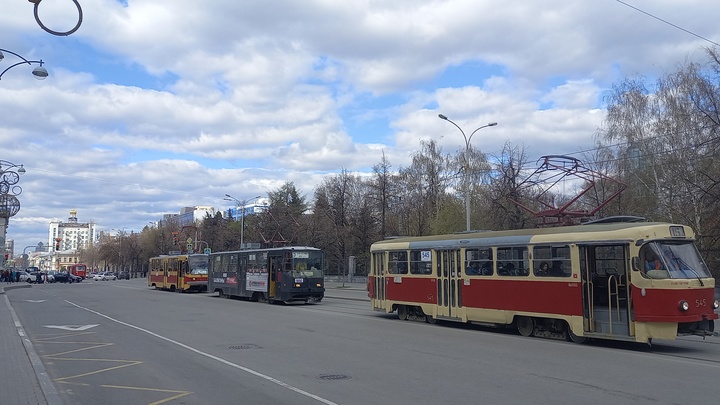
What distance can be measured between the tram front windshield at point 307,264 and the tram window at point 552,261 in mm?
15732

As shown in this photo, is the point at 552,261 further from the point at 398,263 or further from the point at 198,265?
the point at 198,265

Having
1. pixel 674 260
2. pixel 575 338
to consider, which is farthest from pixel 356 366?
pixel 674 260

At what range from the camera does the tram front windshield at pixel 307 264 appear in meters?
30.0

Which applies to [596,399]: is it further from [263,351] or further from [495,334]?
[495,334]

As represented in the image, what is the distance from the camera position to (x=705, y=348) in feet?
46.9

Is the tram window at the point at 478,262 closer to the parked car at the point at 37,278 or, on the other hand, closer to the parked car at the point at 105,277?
the parked car at the point at 37,278

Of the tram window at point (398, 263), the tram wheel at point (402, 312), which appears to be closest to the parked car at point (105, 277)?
the tram window at point (398, 263)

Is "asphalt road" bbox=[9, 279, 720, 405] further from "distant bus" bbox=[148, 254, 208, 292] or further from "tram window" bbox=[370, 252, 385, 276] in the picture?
"distant bus" bbox=[148, 254, 208, 292]

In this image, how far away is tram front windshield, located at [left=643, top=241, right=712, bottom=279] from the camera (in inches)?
544

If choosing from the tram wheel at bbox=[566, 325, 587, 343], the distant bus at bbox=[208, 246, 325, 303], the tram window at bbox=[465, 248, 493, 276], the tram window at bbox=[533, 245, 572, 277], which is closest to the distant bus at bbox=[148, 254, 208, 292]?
the distant bus at bbox=[208, 246, 325, 303]

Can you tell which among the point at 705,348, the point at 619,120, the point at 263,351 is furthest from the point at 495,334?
the point at 619,120

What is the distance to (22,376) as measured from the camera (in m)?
10.4

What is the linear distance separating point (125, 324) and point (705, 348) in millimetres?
17383

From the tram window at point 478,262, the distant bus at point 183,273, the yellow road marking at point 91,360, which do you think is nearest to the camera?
Result: the yellow road marking at point 91,360
